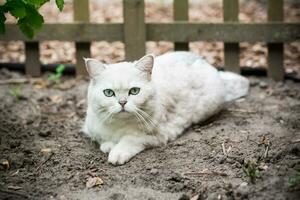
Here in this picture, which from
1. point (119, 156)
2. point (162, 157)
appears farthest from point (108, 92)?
point (162, 157)

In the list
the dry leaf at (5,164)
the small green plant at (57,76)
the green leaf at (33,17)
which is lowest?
the dry leaf at (5,164)

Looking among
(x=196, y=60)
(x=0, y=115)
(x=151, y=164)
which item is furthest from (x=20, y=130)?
(x=196, y=60)

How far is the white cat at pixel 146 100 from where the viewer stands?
387cm

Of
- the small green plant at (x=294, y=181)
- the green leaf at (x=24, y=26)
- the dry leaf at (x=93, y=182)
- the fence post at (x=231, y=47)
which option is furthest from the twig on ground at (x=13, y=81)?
the small green plant at (x=294, y=181)

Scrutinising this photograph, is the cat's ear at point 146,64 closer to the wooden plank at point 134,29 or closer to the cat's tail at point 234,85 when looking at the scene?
the cat's tail at point 234,85

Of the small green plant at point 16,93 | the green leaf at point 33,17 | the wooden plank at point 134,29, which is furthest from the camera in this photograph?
the wooden plank at point 134,29

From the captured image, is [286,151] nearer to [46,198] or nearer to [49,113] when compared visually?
[46,198]

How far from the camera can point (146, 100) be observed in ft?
12.9

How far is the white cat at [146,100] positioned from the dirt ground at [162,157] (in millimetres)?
105

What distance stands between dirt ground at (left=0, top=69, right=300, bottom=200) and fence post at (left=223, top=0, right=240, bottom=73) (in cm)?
54

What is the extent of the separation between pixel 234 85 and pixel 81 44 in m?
1.65

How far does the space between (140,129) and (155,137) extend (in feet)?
0.46

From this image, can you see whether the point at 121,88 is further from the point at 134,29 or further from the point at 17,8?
the point at 134,29

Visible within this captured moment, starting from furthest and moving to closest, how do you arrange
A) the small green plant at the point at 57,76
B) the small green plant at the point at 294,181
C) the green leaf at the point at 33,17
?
the small green plant at the point at 57,76 → the green leaf at the point at 33,17 → the small green plant at the point at 294,181
